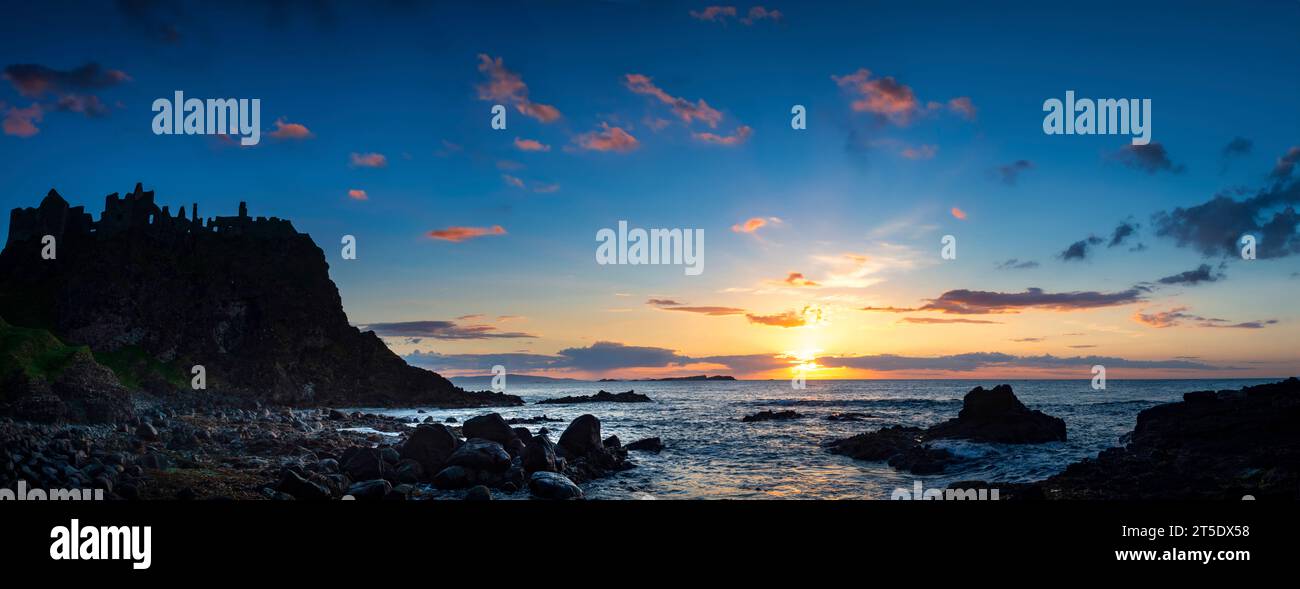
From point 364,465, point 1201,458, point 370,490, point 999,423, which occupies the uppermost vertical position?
point 364,465

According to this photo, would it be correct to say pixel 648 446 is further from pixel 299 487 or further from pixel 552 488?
pixel 299 487

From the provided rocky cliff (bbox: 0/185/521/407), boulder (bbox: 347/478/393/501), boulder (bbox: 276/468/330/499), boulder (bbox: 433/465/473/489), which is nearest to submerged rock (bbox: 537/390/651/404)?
rocky cliff (bbox: 0/185/521/407)

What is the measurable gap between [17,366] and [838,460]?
41506mm

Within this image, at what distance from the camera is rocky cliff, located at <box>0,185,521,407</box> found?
281ft

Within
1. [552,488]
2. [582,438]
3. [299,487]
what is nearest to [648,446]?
[582,438]

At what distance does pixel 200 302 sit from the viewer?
315 ft

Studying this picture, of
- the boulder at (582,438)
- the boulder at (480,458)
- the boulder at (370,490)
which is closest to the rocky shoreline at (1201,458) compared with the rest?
the boulder at (582,438)

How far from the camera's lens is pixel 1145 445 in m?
32.1

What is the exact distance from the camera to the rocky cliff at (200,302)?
8575cm

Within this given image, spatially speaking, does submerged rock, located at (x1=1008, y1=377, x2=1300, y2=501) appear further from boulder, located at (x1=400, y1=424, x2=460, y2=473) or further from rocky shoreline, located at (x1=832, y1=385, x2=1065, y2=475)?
boulder, located at (x1=400, y1=424, x2=460, y2=473)
